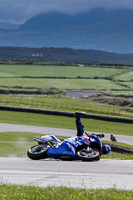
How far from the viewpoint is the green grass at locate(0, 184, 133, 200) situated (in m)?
10.5

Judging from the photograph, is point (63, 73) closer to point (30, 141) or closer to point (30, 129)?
point (30, 129)

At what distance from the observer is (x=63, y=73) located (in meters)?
145

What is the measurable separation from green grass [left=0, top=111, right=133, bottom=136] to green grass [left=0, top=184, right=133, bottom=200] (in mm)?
33517

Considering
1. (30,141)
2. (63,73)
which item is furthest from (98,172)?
(63,73)

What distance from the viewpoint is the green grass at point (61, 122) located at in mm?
46406

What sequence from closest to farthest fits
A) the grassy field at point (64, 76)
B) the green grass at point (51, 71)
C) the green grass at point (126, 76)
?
the grassy field at point (64, 76), the green grass at point (126, 76), the green grass at point (51, 71)

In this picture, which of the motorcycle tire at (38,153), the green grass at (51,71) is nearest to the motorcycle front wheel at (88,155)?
the motorcycle tire at (38,153)

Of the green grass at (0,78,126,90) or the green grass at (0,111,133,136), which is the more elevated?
the green grass at (0,111,133,136)

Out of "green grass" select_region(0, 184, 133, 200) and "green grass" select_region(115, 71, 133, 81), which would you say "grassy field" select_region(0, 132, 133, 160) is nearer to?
"green grass" select_region(0, 184, 133, 200)

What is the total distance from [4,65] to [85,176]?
150390 mm

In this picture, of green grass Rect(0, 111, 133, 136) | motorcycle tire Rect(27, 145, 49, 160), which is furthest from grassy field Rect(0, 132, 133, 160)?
green grass Rect(0, 111, 133, 136)

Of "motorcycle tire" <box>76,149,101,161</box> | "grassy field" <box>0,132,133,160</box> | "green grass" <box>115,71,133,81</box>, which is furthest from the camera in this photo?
"green grass" <box>115,71,133,81</box>

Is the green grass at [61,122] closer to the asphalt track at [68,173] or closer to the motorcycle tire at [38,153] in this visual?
the motorcycle tire at [38,153]

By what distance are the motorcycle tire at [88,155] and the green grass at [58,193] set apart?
5.25 m
